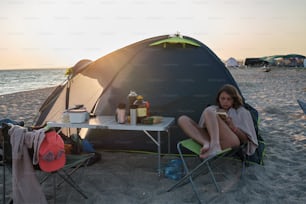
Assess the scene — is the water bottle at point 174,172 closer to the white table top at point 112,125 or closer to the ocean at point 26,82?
the white table top at point 112,125

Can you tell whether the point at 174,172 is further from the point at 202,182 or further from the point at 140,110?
the point at 140,110

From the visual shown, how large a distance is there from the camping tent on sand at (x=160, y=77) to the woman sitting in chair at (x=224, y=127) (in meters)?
0.61

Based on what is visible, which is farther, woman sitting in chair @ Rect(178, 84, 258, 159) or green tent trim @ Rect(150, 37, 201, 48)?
green tent trim @ Rect(150, 37, 201, 48)

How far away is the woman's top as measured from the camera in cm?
320

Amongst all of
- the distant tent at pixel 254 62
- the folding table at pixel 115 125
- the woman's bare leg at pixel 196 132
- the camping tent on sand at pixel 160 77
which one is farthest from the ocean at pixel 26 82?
the distant tent at pixel 254 62

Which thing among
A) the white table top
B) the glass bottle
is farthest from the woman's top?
the glass bottle

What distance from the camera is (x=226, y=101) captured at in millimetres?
3410

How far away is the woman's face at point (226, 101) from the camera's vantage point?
11.2ft

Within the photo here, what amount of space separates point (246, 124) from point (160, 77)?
4.41ft

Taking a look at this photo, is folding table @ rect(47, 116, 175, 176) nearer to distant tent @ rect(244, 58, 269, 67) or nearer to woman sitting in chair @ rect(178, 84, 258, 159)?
woman sitting in chair @ rect(178, 84, 258, 159)

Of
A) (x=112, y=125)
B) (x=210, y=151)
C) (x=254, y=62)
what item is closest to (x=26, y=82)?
(x=254, y=62)

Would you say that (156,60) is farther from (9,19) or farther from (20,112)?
(20,112)

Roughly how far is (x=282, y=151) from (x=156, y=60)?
6.92 ft

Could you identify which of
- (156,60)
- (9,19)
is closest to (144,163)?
(156,60)
